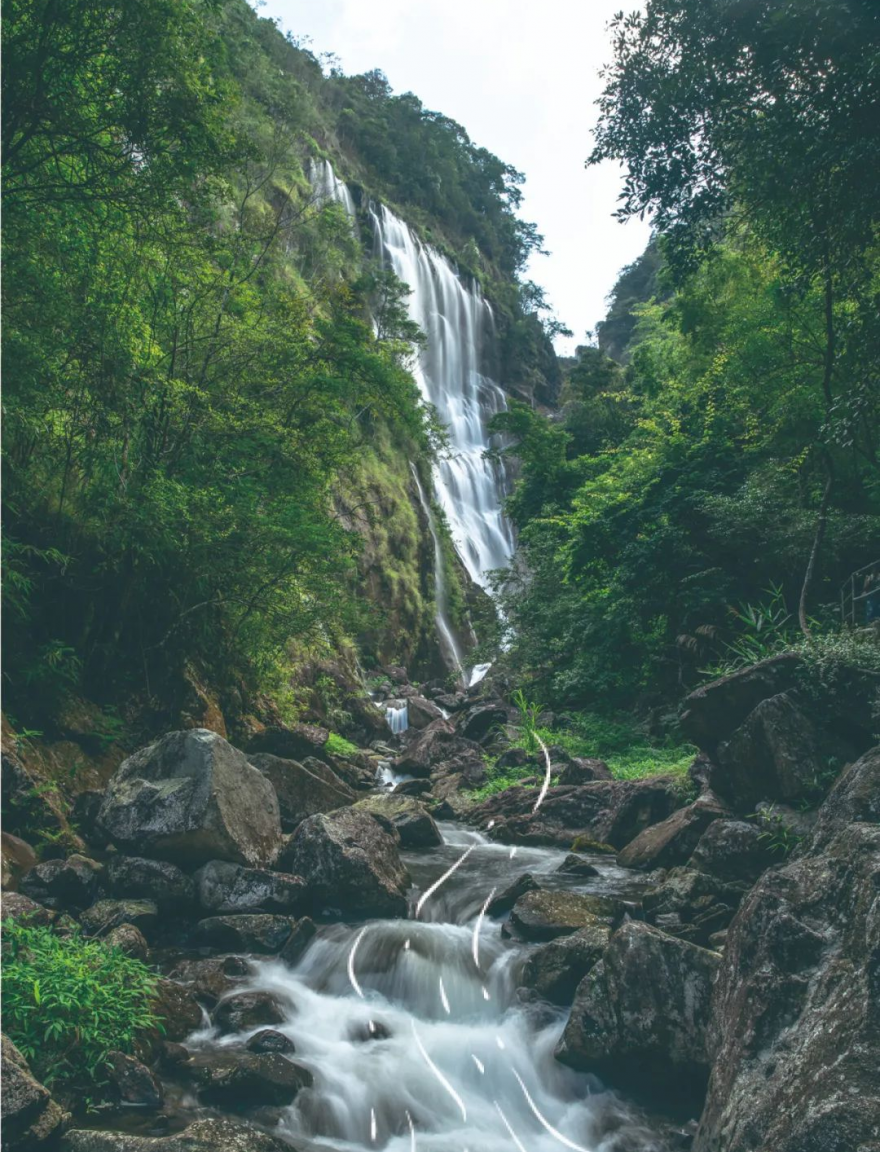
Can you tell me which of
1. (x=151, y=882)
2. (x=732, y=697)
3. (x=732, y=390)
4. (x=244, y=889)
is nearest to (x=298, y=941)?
(x=244, y=889)

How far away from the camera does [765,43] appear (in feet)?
25.3

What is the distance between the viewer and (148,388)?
29.8 ft

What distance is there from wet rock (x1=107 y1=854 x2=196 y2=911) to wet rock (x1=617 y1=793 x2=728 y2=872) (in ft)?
16.0

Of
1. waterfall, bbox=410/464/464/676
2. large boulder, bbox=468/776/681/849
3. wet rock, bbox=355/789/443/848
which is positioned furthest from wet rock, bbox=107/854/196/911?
waterfall, bbox=410/464/464/676

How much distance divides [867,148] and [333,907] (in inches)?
354

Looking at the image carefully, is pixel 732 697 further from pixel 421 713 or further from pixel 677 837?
pixel 421 713

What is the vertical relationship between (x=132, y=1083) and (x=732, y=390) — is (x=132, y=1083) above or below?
below

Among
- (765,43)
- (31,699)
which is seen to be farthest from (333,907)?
(765,43)

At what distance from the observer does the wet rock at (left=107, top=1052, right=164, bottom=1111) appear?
420 centimetres

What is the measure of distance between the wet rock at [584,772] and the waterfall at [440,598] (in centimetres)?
1409

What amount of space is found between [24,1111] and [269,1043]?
75.6 inches

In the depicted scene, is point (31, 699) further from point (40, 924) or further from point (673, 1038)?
point (673, 1038)

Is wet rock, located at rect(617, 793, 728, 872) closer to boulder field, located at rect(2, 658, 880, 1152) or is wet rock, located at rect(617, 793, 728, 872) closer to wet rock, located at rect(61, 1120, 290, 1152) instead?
boulder field, located at rect(2, 658, 880, 1152)

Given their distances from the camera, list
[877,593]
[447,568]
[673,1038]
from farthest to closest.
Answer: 1. [447,568]
2. [877,593]
3. [673,1038]
